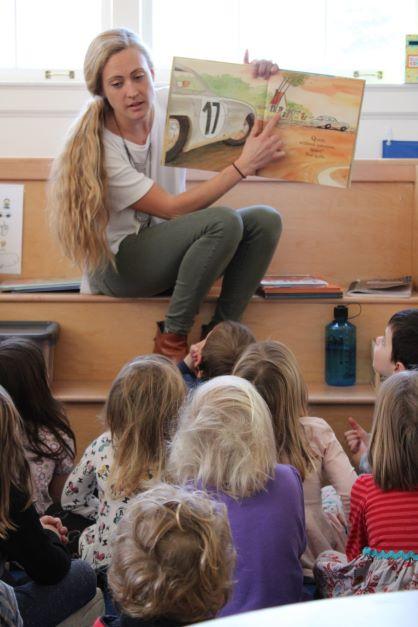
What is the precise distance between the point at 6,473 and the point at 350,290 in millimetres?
1722

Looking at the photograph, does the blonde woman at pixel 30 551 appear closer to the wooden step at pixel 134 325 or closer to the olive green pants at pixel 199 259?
the olive green pants at pixel 199 259

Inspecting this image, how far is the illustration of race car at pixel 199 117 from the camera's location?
2.79 metres

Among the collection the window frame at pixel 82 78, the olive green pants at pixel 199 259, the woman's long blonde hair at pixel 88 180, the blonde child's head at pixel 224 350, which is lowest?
the blonde child's head at pixel 224 350

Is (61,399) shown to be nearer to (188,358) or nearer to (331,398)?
(188,358)

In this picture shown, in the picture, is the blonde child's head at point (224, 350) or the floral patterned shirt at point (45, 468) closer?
the floral patterned shirt at point (45, 468)

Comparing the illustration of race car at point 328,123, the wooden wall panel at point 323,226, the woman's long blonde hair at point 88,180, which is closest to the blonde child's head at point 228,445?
the woman's long blonde hair at point 88,180

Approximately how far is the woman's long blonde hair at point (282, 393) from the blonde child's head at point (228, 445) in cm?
29

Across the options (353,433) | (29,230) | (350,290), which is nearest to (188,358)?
(353,433)

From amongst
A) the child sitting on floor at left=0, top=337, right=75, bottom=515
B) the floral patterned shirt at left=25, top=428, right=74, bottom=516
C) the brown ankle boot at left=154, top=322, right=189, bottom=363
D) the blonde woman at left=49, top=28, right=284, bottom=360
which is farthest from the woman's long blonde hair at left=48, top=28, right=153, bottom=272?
the floral patterned shirt at left=25, top=428, right=74, bottom=516

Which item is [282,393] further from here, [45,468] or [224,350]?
[45,468]

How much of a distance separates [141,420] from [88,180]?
41.8 inches

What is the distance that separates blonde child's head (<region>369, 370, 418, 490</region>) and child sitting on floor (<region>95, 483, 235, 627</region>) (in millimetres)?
531

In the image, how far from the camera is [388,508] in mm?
1709

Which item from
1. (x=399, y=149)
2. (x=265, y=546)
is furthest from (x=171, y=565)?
(x=399, y=149)
